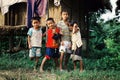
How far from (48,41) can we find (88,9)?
19.5 ft

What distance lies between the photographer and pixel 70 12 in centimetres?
1298

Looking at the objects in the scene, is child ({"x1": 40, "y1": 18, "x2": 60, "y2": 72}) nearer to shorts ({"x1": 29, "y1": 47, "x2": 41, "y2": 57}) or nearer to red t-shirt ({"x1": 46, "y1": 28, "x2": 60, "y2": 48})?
red t-shirt ({"x1": 46, "y1": 28, "x2": 60, "y2": 48})

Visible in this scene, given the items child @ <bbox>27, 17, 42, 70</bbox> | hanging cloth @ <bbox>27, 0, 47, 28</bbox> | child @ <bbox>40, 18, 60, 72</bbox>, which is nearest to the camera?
child @ <bbox>40, 18, 60, 72</bbox>

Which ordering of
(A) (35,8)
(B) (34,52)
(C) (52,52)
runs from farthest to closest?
(A) (35,8)
(B) (34,52)
(C) (52,52)

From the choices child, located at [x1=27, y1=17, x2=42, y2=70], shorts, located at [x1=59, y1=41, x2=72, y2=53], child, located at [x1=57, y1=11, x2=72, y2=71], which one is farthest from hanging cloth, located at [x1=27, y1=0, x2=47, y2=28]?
shorts, located at [x1=59, y1=41, x2=72, y2=53]

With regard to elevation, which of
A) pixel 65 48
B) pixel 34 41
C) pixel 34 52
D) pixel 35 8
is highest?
pixel 35 8

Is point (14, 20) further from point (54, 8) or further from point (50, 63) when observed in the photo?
point (50, 63)

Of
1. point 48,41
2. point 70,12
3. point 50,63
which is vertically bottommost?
point 50,63

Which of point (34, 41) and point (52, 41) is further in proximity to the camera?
point (34, 41)

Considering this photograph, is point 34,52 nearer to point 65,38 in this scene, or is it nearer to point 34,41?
point 34,41

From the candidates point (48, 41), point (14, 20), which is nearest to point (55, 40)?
point (48, 41)

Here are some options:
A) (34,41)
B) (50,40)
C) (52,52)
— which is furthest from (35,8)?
(52,52)

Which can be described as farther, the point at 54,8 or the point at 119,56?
the point at 54,8

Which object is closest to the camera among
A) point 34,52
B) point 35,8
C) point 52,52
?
point 52,52
